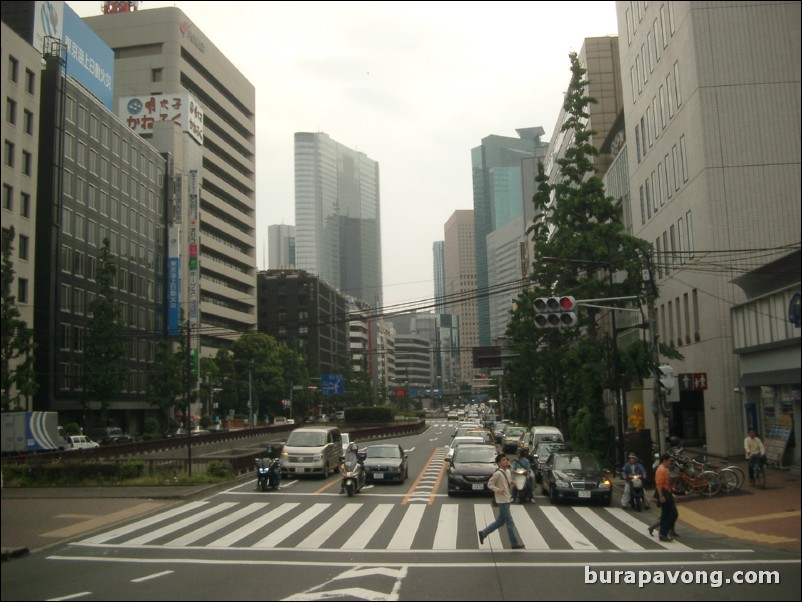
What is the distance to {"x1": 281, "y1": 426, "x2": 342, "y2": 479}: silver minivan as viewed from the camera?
3122 cm

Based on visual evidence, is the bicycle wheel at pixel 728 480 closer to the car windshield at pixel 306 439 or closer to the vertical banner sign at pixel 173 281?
the car windshield at pixel 306 439

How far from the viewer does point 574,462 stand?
23.9 metres

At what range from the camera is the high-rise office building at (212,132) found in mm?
99812

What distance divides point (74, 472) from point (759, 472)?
23.9 metres

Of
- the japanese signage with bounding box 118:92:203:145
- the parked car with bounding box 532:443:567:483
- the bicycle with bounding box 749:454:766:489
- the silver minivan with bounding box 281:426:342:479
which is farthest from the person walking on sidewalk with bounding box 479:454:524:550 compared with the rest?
the japanese signage with bounding box 118:92:203:145

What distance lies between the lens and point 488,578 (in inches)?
459

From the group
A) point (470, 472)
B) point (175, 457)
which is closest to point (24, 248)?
point (175, 457)

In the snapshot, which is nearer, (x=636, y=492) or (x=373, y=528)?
(x=373, y=528)

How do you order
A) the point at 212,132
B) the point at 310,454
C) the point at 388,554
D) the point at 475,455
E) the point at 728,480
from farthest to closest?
the point at 212,132 < the point at 310,454 < the point at 475,455 < the point at 728,480 < the point at 388,554

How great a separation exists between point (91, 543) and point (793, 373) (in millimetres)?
15057

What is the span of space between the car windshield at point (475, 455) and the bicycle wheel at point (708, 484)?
6.83 meters

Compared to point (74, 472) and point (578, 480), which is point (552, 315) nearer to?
point (578, 480)

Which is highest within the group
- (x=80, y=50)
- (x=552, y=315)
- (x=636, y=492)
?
(x=80, y=50)

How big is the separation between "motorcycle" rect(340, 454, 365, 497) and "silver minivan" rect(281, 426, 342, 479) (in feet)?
19.3
